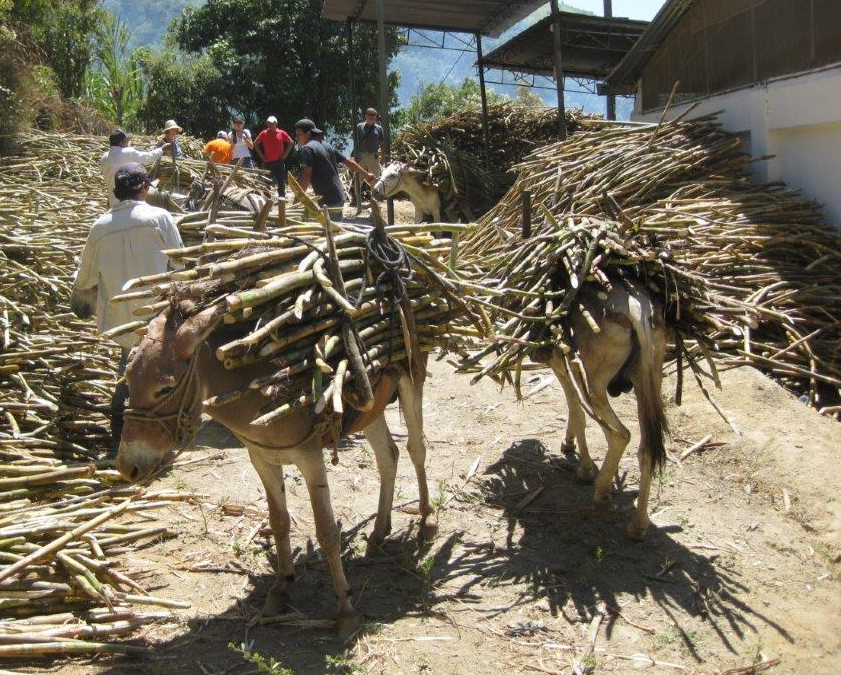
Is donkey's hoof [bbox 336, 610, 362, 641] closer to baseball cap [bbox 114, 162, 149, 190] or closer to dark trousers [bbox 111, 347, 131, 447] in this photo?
dark trousers [bbox 111, 347, 131, 447]

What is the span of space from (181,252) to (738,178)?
830 cm

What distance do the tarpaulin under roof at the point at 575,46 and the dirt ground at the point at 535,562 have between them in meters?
10.4

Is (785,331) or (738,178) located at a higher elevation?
(738,178)

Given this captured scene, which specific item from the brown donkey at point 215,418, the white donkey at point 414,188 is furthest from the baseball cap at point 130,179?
the white donkey at point 414,188

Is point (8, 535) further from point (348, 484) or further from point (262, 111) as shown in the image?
point (262, 111)

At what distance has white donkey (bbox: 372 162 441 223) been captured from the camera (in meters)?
14.3

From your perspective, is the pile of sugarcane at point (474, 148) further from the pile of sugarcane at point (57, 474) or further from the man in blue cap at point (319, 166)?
the pile of sugarcane at point (57, 474)

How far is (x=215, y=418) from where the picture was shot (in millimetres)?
3928

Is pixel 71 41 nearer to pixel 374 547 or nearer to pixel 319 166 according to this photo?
pixel 319 166

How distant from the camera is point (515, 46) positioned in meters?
17.0

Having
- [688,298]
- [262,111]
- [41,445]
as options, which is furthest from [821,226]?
[262,111]

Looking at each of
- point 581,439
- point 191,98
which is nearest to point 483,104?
point 581,439

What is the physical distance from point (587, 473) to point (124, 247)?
390 centimetres

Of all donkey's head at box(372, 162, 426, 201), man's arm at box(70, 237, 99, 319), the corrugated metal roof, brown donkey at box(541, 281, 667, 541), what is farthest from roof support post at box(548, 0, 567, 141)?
man's arm at box(70, 237, 99, 319)
